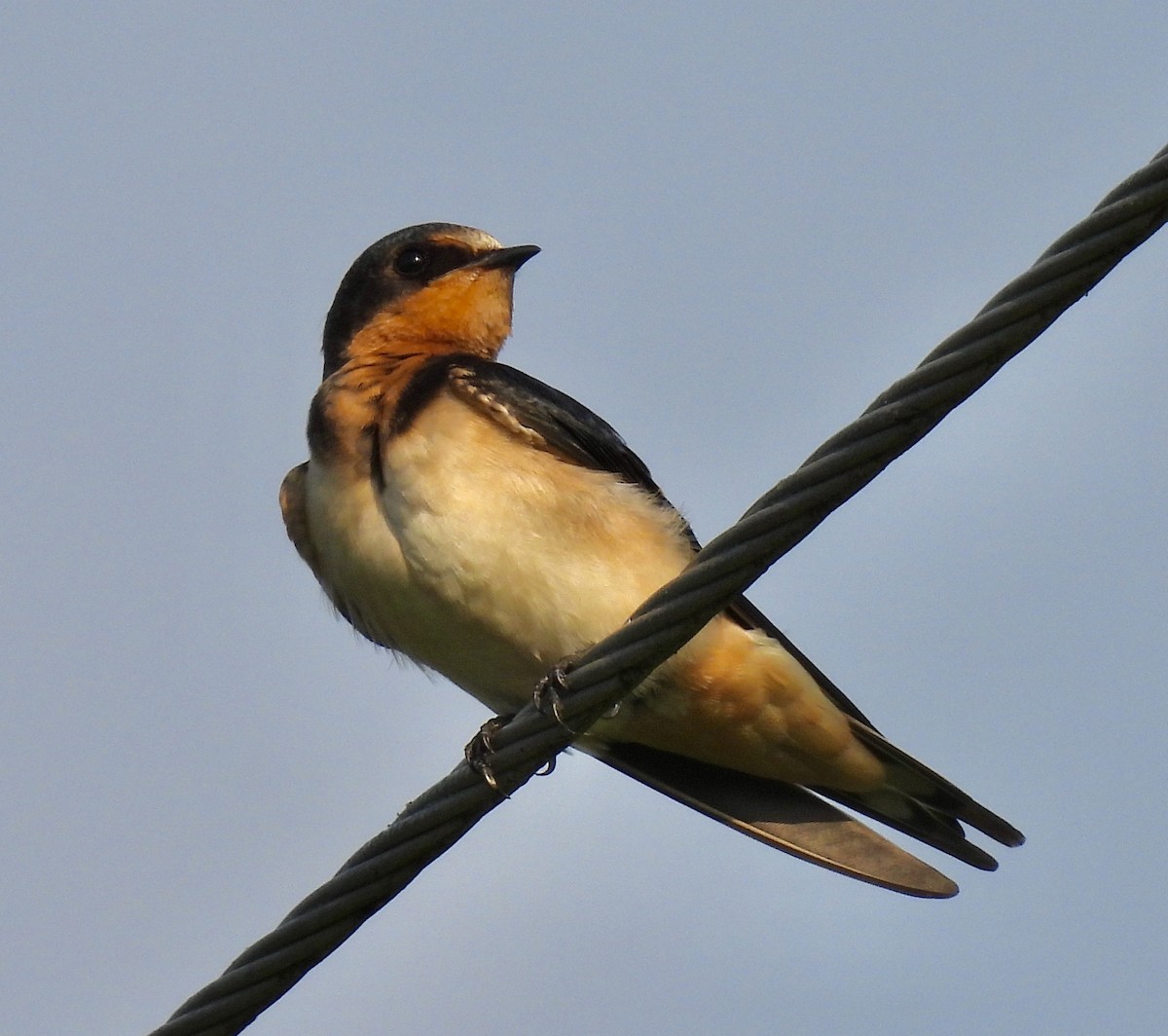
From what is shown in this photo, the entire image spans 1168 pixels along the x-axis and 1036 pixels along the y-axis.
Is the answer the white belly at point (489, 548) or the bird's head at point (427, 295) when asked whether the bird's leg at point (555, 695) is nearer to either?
the white belly at point (489, 548)

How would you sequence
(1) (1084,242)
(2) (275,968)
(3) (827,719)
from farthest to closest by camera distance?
(3) (827,719) < (2) (275,968) < (1) (1084,242)

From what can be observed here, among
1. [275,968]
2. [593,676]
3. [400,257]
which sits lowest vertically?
[275,968]

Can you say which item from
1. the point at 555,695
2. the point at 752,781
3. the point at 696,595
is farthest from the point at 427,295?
the point at 696,595

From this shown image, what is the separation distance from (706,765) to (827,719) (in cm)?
42

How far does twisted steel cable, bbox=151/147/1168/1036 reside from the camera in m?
3.09

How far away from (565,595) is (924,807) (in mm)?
1270

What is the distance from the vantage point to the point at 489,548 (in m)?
5.21

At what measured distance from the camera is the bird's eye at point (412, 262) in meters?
6.71

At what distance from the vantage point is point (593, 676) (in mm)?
3775

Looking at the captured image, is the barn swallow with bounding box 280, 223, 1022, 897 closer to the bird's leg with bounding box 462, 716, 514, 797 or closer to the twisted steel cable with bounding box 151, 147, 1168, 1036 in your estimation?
the bird's leg with bounding box 462, 716, 514, 797

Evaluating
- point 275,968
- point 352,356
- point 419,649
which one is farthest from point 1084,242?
point 352,356

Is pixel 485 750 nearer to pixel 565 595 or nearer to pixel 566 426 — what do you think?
pixel 565 595

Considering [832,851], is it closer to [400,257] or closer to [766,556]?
[766,556]

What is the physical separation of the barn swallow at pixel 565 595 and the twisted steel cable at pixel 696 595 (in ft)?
3.56
